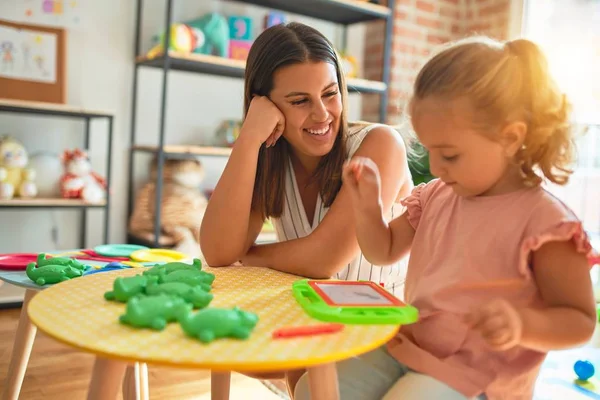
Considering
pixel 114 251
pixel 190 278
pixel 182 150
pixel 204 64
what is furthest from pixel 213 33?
pixel 190 278

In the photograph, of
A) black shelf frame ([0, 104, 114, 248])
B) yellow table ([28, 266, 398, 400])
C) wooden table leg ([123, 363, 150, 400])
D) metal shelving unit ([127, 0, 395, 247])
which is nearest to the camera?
yellow table ([28, 266, 398, 400])

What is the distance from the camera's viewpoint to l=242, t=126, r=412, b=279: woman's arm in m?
1.08

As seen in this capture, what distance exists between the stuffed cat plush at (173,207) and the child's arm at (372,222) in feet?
5.99

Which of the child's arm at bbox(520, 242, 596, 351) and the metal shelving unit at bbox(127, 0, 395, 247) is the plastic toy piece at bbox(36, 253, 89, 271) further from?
the metal shelving unit at bbox(127, 0, 395, 247)

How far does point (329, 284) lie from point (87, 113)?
1951mm

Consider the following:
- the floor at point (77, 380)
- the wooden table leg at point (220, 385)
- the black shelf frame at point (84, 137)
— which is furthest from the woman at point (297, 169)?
the black shelf frame at point (84, 137)

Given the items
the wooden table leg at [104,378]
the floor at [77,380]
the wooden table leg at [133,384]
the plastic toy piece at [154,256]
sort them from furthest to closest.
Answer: the floor at [77,380] < the plastic toy piece at [154,256] < the wooden table leg at [133,384] < the wooden table leg at [104,378]

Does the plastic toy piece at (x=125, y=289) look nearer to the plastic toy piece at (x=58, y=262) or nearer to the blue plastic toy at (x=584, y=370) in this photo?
the plastic toy piece at (x=58, y=262)

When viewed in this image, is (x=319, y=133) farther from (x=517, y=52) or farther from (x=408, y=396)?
(x=408, y=396)

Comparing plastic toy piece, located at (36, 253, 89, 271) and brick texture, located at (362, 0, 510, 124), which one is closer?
plastic toy piece, located at (36, 253, 89, 271)

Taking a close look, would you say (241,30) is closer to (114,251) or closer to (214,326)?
(114,251)

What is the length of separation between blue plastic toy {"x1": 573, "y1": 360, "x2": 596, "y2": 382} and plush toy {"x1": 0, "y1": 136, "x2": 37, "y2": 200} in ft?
7.03

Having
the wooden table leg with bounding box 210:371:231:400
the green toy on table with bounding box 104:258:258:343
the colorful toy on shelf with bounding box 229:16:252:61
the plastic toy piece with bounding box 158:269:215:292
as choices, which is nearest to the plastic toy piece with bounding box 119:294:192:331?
the green toy on table with bounding box 104:258:258:343

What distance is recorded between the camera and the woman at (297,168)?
112cm
